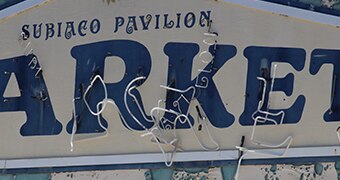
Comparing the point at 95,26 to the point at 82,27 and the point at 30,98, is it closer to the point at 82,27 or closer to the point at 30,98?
the point at 82,27

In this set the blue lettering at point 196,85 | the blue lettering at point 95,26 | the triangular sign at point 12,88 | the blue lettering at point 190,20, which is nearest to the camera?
the blue lettering at point 196,85

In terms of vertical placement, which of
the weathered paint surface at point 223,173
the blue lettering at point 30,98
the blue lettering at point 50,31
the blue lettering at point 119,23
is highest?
the blue lettering at point 119,23

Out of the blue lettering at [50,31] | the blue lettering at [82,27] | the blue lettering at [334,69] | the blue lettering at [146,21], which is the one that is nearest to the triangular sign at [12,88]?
the blue lettering at [50,31]

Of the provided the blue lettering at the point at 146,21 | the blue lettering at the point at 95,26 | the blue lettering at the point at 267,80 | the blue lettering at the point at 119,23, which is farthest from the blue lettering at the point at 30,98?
the blue lettering at the point at 267,80

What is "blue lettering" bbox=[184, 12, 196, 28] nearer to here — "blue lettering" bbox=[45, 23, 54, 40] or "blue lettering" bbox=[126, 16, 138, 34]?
"blue lettering" bbox=[126, 16, 138, 34]

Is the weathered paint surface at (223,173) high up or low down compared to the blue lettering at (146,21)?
down

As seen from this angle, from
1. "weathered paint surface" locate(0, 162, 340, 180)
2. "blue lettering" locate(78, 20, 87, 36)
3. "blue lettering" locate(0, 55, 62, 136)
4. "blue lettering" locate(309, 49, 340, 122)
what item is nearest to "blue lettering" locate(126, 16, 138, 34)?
"blue lettering" locate(78, 20, 87, 36)

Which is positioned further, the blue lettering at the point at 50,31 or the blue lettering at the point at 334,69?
the blue lettering at the point at 50,31

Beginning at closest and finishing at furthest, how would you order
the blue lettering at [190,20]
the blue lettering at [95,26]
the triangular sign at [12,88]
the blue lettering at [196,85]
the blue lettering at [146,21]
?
the blue lettering at [196,85] < the blue lettering at [190,20] < the blue lettering at [146,21] < the blue lettering at [95,26] < the triangular sign at [12,88]

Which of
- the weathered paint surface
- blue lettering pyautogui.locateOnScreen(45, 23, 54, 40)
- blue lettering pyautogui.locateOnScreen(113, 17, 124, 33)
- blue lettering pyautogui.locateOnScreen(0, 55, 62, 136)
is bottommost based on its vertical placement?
the weathered paint surface

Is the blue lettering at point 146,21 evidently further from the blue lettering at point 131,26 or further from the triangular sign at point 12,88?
the triangular sign at point 12,88

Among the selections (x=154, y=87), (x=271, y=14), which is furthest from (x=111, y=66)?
(x=271, y=14)

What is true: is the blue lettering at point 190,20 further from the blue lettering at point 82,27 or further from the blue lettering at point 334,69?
the blue lettering at point 334,69

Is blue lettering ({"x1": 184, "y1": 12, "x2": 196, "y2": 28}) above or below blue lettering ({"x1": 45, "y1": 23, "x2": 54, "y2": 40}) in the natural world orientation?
above
